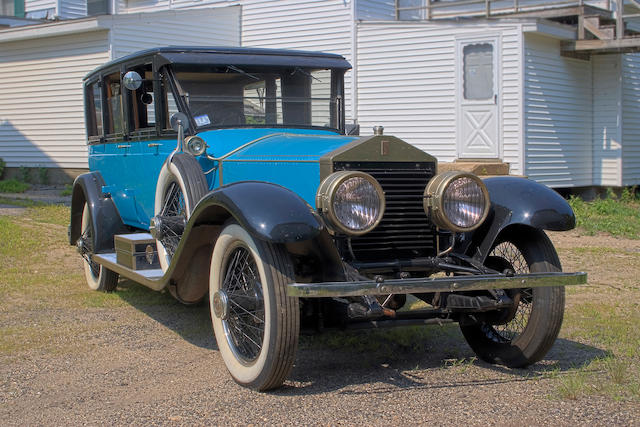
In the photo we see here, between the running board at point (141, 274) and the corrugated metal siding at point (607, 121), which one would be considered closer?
the running board at point (141, 274)


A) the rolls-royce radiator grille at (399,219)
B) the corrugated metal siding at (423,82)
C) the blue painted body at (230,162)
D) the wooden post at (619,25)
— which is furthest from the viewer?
the corrugated metal siding at (423,82)

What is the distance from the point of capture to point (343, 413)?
3.98m

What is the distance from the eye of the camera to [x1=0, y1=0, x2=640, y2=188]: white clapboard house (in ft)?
47.6

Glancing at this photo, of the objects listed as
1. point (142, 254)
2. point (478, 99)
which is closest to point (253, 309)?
point (142, 254)

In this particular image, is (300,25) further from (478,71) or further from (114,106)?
(114,106)

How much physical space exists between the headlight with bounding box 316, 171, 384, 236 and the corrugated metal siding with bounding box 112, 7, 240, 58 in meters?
12.9

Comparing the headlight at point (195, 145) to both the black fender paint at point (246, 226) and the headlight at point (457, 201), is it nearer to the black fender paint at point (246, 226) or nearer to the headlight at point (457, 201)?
the black fender paint at point (246, 226)

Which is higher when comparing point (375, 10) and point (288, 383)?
point (375, 10)

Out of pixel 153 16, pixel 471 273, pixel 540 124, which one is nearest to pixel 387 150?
pixel 471 273

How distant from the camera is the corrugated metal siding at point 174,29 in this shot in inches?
639

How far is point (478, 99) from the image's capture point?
14.8 metres

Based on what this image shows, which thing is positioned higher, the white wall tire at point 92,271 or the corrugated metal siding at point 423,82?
the corrugated metal siding at point 423,82

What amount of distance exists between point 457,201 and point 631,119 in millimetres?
12928

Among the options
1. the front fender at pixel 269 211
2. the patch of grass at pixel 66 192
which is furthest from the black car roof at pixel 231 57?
the patch of grass at pixel 66 192
